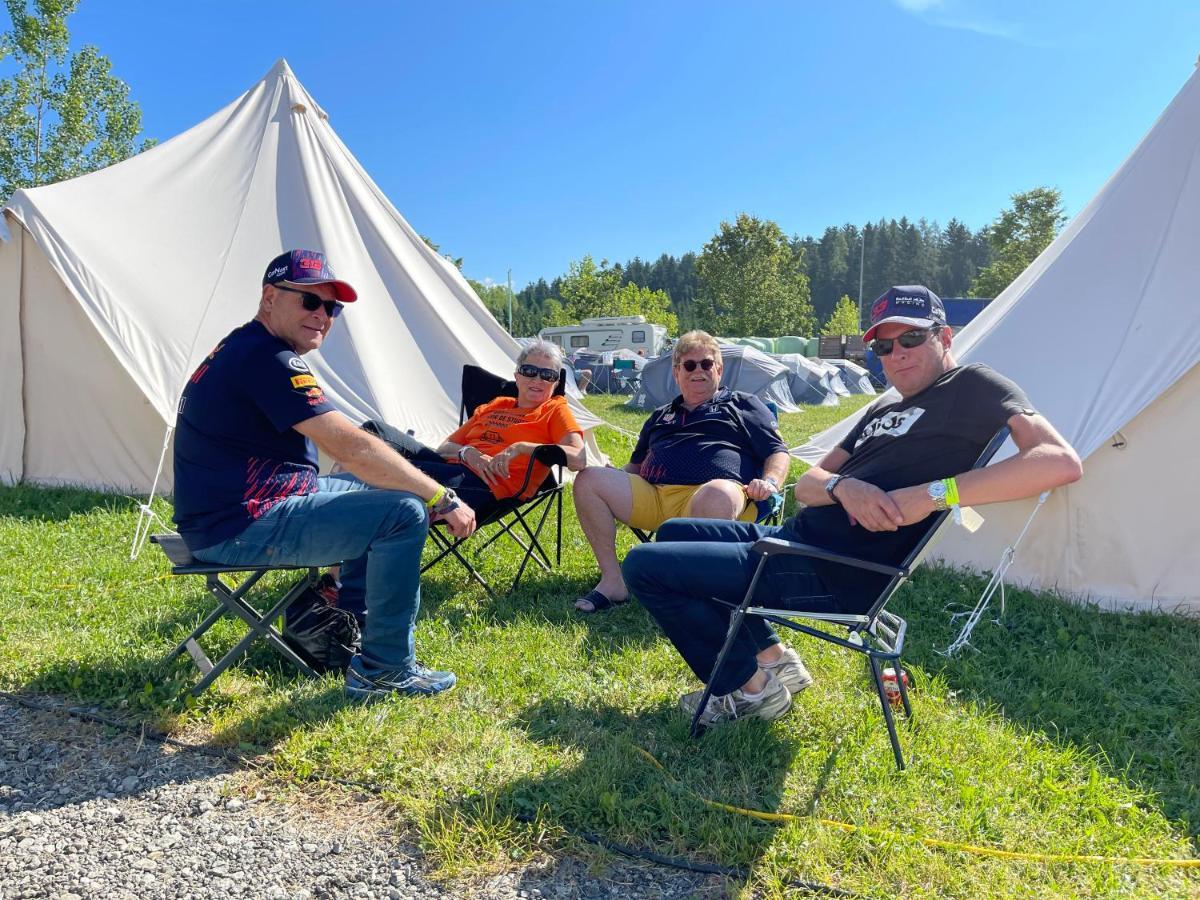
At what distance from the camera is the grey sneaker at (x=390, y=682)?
2.66 meters

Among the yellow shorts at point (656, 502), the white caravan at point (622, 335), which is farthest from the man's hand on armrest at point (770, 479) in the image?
the white caravan at point (622, 335)

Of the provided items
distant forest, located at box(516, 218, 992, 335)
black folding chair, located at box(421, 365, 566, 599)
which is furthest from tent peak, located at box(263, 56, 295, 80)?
distant forest, located at box(516, 218, 992, 335)

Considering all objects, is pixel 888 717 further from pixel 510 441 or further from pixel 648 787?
pixel 510 441

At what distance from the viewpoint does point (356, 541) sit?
256cm

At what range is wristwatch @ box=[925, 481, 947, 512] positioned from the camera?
6.88 ft

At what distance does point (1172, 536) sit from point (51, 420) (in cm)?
718

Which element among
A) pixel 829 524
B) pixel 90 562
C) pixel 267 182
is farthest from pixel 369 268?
pixel 829 524

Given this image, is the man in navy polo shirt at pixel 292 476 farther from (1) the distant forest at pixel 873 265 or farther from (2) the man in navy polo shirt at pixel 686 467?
(1) the distant forest at pixel 873 265

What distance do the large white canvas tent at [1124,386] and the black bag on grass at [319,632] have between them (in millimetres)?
3209

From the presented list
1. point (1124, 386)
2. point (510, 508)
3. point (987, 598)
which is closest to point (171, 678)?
point (510, 508)

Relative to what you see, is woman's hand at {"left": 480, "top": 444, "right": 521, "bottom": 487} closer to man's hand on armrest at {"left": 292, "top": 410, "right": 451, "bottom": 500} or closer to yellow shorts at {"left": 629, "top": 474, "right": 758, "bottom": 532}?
yellow shorts at {"left": 629, "top": 474, "right": 758, "bottom": 532}

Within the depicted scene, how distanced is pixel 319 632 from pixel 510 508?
126 cm

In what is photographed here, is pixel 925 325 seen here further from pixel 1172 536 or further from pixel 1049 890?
pixel 1172 536

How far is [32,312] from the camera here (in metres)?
5.69
